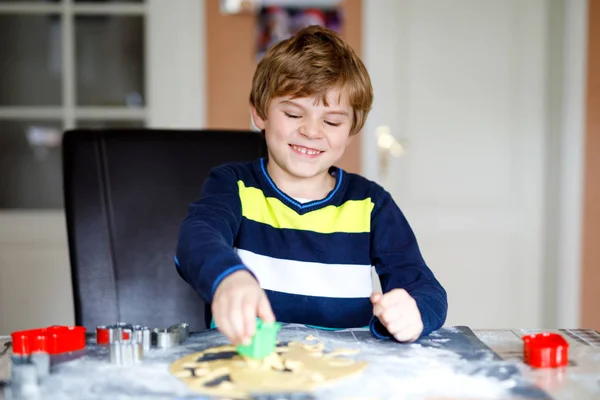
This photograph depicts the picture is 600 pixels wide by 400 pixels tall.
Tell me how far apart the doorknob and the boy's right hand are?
1864mm

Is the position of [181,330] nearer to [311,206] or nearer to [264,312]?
[264,312]

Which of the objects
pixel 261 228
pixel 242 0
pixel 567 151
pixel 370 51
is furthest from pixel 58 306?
pixel 567 151

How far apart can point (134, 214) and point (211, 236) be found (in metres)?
0.44

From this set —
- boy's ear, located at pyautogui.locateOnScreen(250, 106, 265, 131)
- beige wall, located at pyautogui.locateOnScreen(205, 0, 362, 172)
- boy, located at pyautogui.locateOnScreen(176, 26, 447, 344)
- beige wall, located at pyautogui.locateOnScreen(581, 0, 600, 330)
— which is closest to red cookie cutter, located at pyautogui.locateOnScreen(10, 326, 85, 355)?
boy, located at pyautogui.locateOnScreen(176, 26, 447, 344)

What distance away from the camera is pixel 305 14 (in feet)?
8.58

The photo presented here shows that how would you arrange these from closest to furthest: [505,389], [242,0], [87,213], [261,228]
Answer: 1. [505,389]
2. [261,228]
3. [87,213]
4. [242,0]

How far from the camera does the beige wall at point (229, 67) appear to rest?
2613mm

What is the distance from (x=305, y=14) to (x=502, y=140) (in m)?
0.86

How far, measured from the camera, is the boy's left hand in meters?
0.91

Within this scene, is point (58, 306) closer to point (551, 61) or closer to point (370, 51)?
point (370, 51)

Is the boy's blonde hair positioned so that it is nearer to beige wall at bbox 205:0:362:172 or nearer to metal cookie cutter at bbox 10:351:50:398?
metal cookie cutter at bbox 10:351:50:398

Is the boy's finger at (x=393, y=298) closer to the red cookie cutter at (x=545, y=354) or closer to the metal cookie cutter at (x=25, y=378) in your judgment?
the red cookie cutter at (x=545, y=354)

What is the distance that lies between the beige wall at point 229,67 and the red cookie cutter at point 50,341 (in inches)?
70.5

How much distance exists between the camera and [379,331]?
94cm
